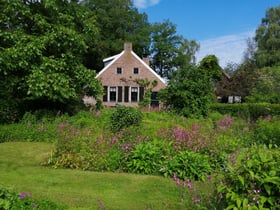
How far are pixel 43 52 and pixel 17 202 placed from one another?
9.90 metres

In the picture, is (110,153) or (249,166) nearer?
(249,166)

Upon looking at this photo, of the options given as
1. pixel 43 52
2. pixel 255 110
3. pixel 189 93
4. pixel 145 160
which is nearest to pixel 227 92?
pixel 255 110

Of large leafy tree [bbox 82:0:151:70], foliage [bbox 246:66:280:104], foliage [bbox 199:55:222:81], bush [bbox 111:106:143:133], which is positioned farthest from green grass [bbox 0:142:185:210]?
large leafy tree [bbox 82:0:151:70]

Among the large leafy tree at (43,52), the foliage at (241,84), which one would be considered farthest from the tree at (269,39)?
the large leafy tree at (43,52)

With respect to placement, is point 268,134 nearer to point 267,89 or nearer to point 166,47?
point 267,89

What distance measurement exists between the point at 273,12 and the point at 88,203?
41.2m

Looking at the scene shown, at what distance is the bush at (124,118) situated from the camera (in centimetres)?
914

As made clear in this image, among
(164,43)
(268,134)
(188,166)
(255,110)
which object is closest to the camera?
(188,166)

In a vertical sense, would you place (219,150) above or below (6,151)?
above

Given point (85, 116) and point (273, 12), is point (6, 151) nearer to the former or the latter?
point (85, 116)

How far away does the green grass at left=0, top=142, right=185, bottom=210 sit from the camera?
438cm

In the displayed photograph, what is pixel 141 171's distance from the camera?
5.97 m

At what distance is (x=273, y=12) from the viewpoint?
37.7 meters

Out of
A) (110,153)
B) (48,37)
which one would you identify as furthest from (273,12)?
(110,153)
